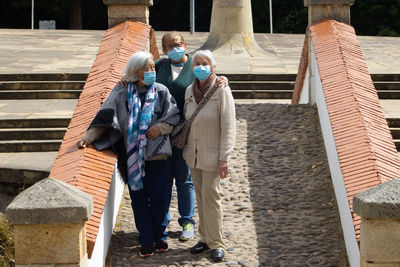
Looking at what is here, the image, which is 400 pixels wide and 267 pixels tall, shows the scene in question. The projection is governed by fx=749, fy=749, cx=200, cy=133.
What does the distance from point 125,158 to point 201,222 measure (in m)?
0.78

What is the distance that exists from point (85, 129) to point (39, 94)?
5396mm

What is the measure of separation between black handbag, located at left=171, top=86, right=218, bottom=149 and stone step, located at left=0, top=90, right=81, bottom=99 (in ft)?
19.0

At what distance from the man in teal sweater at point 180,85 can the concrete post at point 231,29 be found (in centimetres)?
803

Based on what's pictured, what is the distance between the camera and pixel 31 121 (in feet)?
32.3

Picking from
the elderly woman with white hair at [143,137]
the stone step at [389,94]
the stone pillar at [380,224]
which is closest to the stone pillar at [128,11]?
the stone step at [389,94]

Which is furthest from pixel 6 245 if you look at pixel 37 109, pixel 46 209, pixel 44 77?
pixel 44 77

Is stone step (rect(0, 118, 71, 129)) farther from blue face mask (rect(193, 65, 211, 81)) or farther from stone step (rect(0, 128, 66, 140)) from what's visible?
blue face mask (rect(193, 65, 211, 81))

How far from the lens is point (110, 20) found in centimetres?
930

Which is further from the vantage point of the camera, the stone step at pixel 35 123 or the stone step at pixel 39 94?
the stone step at pixel 39 94

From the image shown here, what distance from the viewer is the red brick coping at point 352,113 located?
5766 mm

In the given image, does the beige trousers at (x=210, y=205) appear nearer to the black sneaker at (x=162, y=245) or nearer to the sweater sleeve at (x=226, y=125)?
the sweater sleeve at (x=226, y=125)

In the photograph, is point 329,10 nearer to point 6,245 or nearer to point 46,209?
point 6,245

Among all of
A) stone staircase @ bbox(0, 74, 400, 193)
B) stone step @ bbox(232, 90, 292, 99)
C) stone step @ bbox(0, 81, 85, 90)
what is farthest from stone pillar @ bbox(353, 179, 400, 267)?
stone step @ bbox(0, 81, 85, 90)

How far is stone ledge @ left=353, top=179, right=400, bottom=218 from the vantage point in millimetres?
4617
